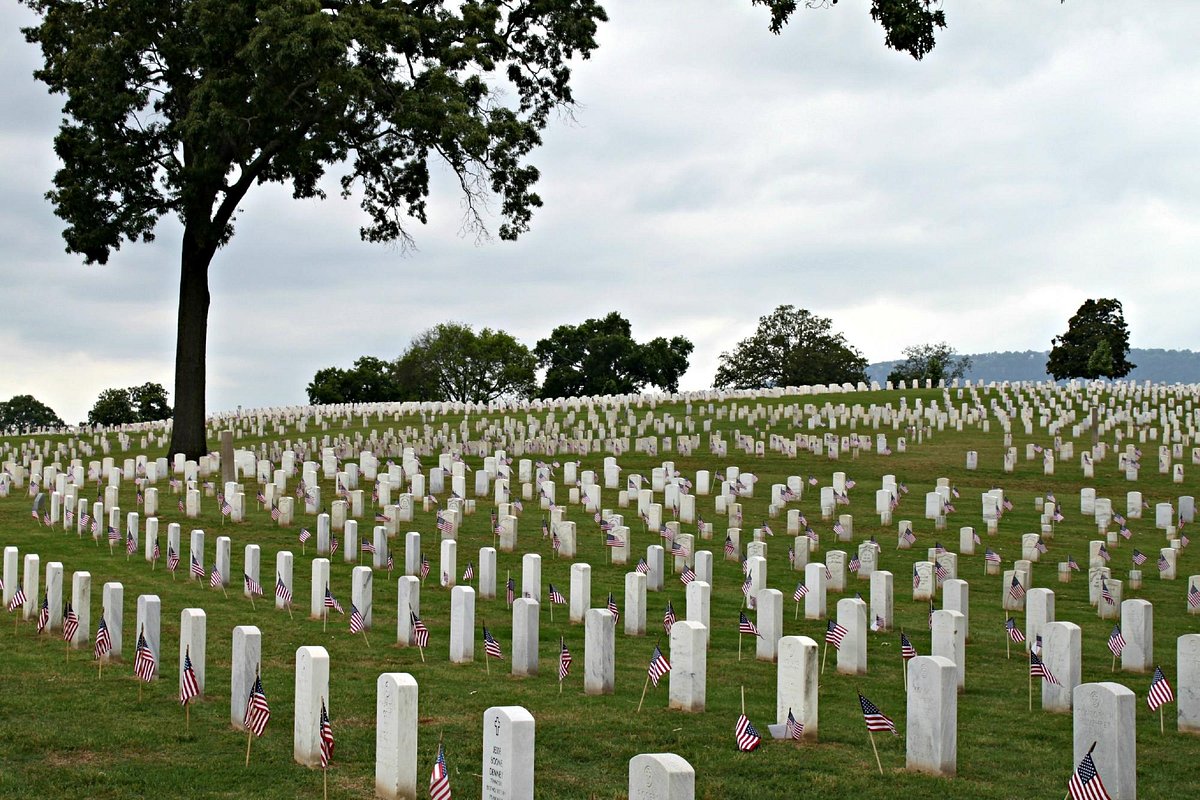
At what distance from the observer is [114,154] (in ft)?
106

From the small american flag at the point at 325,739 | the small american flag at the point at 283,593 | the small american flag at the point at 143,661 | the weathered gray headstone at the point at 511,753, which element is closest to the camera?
the weathered gray headstone at the point at 511,753

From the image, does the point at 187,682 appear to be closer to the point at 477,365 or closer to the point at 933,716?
the point at 933,716

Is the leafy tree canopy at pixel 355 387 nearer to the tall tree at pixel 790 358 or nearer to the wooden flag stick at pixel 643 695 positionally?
the tall tree at pixel 790 358

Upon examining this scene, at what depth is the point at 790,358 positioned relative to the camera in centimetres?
9088

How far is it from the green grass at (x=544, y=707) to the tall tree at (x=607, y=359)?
59.7 meters

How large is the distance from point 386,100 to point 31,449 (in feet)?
55.8

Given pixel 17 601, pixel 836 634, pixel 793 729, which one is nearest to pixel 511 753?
pixel 793 729

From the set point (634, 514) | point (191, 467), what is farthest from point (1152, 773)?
point (191, 467)

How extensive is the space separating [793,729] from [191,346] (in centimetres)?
2893

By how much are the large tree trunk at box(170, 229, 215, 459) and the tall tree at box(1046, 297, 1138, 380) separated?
2477 inches

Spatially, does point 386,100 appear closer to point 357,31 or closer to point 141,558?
point 357,31

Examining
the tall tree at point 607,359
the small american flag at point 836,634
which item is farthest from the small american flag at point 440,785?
the tall tree at point 607,359

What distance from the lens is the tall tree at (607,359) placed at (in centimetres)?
8138

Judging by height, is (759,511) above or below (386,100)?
below
